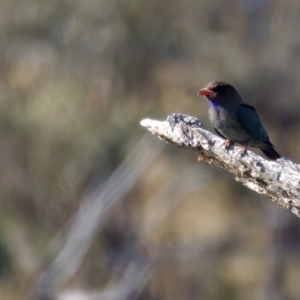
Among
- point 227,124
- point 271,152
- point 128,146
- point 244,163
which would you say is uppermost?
point 128,146

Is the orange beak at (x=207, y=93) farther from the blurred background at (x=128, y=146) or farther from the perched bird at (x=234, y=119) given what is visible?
the blurred background at (x=128, y=146)

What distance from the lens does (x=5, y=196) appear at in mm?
10406

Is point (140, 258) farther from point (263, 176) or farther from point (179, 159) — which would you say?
point (263, 176)

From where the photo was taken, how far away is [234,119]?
478 cm

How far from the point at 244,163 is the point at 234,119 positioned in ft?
3.66

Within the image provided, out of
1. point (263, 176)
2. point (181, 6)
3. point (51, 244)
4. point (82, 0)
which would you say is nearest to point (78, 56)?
point (82, 0)

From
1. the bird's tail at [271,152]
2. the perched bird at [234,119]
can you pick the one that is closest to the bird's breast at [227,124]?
the perched bird at [234,119]

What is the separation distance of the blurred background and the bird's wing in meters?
4.73

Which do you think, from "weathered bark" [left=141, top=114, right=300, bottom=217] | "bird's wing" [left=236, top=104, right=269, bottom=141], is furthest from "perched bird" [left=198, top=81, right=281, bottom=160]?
"weathered bark" [left=141, top=114, right=300, bottom=217]

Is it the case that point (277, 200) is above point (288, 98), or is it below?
below

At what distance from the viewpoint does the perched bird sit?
15.5ft

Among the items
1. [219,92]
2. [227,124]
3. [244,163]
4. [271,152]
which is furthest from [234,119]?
[244,163]

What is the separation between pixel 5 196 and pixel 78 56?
2.10 meters

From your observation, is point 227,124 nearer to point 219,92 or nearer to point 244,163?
point 219,92
